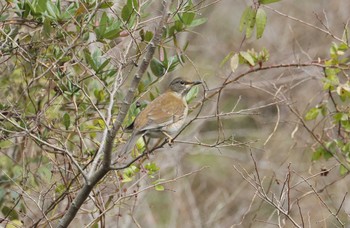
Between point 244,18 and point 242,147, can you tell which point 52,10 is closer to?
point 244,18

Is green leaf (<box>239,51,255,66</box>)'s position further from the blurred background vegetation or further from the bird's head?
the bird's head

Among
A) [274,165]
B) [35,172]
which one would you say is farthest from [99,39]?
[274,165]

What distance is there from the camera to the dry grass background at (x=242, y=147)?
31.2 ft

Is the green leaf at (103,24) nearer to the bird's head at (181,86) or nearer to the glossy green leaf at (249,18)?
the glossy green leaf at (249,18)

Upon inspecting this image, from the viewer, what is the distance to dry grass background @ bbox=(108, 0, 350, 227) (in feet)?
31.2

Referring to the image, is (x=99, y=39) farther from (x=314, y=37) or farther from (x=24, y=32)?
(x=314, y=37)

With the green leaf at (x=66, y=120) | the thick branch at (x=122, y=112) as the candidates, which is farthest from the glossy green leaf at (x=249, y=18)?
the green leaf at (x=66, y=120)

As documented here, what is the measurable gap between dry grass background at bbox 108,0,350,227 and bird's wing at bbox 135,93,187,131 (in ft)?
6.93

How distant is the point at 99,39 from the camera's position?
5.35 m

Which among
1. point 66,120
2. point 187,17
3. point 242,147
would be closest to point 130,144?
point 66,120

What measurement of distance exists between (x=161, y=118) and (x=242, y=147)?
12.8ft

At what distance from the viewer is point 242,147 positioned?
389 inches

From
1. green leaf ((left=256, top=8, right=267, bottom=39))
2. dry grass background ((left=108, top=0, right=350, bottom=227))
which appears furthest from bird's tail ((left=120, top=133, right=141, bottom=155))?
dry grass background ((left=108, top=0, right=350, bottom=227))

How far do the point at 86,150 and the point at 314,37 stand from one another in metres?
7.21
